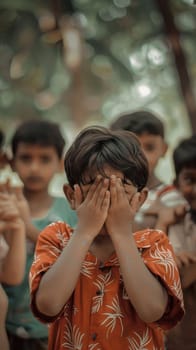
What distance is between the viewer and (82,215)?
1.75 m

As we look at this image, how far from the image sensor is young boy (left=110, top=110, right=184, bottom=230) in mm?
2824

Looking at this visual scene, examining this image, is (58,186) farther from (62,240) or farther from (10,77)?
(62,240)

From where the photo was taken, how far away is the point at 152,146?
10.2 ft

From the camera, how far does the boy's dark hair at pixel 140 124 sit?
3.09 metres

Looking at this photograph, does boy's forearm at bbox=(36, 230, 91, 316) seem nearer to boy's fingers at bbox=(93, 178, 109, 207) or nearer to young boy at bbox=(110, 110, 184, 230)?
boy's fingers at bbox=(93, 178, 109, 207)

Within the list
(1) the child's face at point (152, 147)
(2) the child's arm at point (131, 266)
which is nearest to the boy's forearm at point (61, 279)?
(2) the child's arm at point (131, 266)

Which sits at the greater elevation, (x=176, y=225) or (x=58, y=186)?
(x=176, y=225)

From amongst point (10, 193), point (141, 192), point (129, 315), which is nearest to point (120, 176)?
point (141, 192)

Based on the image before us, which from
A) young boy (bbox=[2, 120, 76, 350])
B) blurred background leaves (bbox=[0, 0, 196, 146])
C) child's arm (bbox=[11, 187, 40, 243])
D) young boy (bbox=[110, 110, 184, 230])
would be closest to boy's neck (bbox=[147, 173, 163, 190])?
young boy (bbox=[110, 110, 184, 230])

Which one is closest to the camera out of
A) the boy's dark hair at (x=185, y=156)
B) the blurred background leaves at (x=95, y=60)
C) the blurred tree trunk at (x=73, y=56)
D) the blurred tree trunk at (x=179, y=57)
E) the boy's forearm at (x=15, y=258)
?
the boy's forearm at (x=15, y=258)

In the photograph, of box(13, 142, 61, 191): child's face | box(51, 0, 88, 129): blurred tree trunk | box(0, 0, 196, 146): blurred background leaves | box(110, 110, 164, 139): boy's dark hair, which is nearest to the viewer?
box(13, 142, 61, 191): child's face

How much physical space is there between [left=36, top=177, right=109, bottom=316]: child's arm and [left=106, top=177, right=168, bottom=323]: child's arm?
1.3 inches

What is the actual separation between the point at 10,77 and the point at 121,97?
1.12 m

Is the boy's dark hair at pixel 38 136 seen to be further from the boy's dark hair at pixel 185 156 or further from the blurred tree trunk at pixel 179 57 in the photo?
the blurred tree trunk at pixel 179 57
